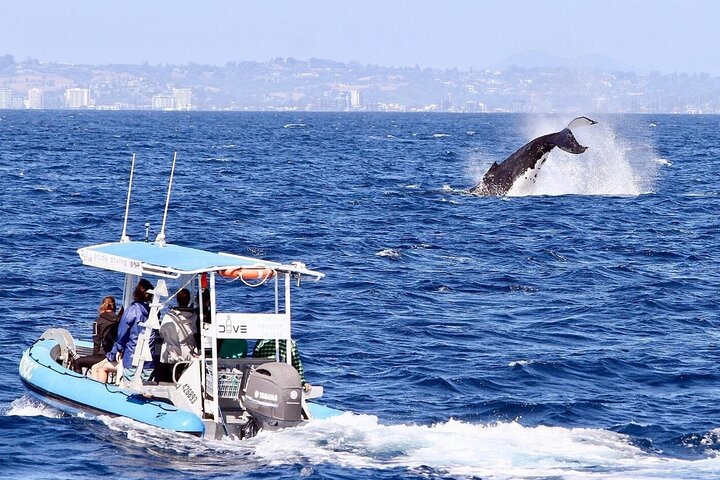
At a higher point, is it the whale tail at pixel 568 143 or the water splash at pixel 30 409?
the whale tail at pixel 568 143

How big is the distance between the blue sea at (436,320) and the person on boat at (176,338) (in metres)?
1.18

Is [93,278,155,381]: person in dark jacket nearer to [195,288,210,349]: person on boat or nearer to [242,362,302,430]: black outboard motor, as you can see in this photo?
[195,288,210,349]: person on boat

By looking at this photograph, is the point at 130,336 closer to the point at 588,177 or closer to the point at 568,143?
the point at 568,143

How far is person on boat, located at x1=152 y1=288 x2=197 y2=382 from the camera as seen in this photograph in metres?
18.7

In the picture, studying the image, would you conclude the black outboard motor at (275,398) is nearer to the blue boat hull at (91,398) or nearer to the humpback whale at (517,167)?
the blue boat hull at (91,398)

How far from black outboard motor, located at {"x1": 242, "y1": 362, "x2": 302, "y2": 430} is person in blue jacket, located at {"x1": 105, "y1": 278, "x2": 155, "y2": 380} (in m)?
2.07

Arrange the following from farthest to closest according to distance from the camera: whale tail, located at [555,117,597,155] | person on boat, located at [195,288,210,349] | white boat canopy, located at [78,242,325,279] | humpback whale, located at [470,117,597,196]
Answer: humpback whale, located at [470,117,597,196] < whale tail, located at [555,117,597,155] < person on boat, located at [195,288,210,349] < white boat canopy, located at [78,242,325,279]

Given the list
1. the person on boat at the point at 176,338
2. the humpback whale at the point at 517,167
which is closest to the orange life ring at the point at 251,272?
the person on boat at the point at 176,338

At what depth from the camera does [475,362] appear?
23.4m

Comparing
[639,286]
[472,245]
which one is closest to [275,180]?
[472,245]

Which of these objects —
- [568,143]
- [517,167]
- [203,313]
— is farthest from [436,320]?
[517,167]

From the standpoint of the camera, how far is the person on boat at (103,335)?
19656 mm

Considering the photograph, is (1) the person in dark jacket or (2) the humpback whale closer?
(1) the person in dark jacket

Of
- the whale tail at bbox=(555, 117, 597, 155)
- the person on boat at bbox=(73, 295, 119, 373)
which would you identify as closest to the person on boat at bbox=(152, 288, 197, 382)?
the person on boat at bbox=(73, 295, 119, 373)
